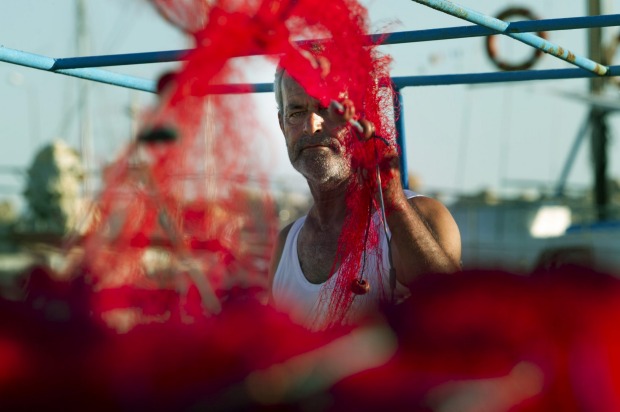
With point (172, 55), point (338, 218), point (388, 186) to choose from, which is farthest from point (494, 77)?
point (172, 55)

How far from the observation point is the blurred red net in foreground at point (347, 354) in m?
1.45

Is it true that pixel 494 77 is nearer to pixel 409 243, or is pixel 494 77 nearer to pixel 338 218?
pixel 338 218

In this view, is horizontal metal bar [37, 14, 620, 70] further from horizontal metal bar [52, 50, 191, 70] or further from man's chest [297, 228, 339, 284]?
man's chest [297, 228, 339, 284]

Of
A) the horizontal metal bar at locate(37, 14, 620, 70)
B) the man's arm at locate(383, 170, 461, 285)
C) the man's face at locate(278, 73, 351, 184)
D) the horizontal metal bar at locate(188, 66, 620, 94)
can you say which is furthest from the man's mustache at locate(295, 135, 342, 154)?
the horizontal metal bar at locate(188, 66, 620, 94)

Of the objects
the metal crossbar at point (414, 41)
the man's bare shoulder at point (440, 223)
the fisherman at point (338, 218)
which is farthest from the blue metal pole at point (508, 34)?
the man's bare shoulder at point (440, 223)

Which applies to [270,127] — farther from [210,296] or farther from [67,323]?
[67,323]

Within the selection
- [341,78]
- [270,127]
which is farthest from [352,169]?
[341,78]

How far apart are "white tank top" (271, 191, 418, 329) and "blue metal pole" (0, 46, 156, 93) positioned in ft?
2.34

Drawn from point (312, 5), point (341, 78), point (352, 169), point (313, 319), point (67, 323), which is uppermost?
point (312, 5)

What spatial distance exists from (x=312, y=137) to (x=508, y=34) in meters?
0.64

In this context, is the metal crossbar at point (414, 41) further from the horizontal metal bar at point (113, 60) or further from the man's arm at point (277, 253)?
the man's arm at point (277, 253)

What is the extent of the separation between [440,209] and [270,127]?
2.13ft

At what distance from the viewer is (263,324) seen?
1.77 metres

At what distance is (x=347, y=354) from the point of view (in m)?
1.49
